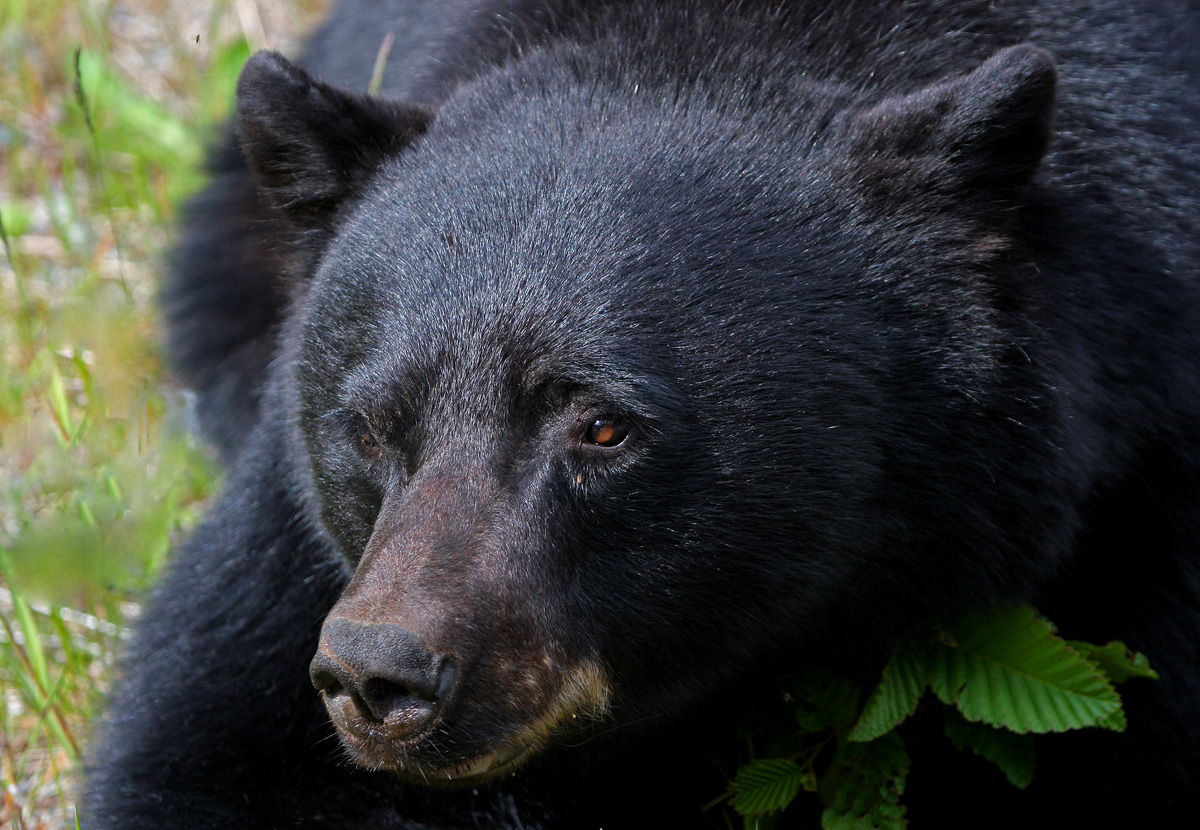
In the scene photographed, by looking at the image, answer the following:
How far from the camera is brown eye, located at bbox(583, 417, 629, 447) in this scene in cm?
261

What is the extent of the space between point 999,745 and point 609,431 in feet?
4.14

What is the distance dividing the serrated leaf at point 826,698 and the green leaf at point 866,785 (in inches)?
3.8

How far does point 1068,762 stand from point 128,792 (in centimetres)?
223

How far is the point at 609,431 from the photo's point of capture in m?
2.61

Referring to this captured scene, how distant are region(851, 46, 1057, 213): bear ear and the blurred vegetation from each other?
2.03 metres

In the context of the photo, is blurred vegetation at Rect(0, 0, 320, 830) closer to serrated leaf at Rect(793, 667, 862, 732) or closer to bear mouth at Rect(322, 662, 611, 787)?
bear mouth at Rect(322, 662, 611, 787)

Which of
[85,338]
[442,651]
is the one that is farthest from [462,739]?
[85,338]

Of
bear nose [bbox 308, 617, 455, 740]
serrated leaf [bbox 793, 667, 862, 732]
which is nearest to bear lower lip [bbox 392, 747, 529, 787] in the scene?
bear nose [bbox 308, 617, 455, 740]

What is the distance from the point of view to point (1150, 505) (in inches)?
124

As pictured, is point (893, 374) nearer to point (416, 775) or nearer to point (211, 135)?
point (416, 775)

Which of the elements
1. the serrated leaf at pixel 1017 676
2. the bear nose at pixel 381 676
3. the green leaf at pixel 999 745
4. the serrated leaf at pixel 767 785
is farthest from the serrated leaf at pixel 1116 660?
the bear nose at pixel 381 676

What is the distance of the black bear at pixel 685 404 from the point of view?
8.57 feet

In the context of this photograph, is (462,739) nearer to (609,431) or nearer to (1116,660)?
(609,431)

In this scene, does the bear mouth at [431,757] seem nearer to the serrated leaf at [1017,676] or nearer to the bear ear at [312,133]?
the serrated leaf at [1017,676]
